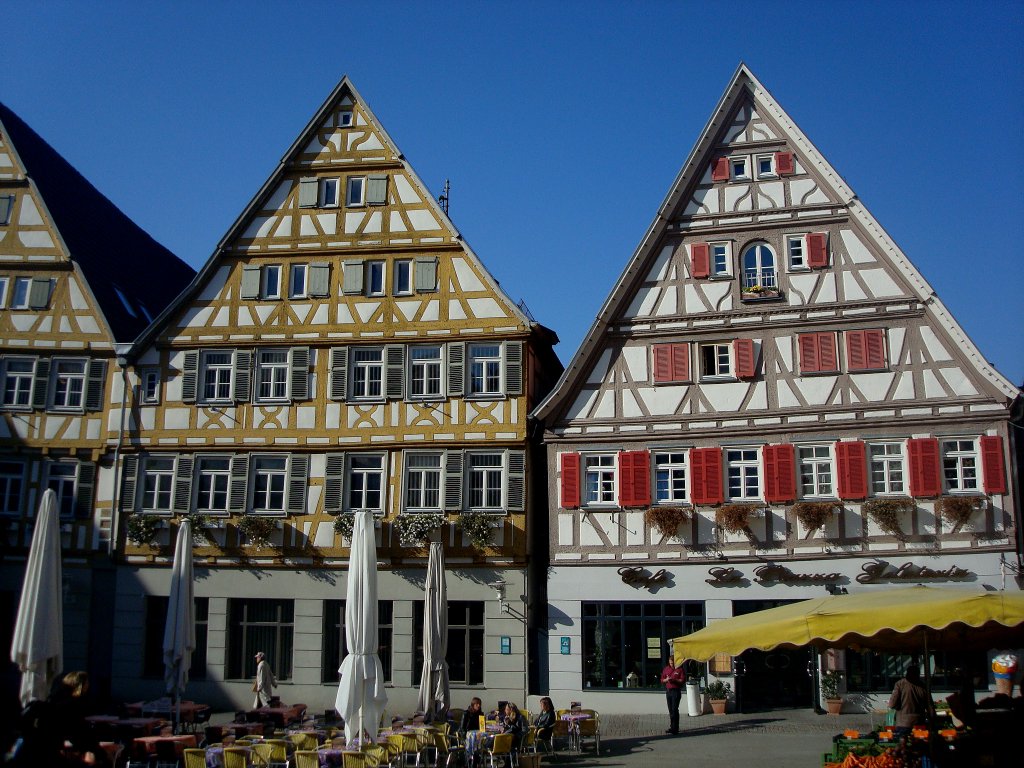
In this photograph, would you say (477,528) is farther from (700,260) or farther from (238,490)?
(700,260)

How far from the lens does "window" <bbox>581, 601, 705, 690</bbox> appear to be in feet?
76.1

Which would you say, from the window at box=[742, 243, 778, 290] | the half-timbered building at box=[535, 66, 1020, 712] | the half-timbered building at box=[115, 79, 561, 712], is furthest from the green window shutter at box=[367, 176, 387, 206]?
the window at box=[742, 243, 778, 290]

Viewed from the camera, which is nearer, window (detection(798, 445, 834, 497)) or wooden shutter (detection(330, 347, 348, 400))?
window (detection(798, 445, 834, 497))

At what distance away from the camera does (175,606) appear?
18844 millimetres

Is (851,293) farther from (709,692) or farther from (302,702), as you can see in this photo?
(302,702)

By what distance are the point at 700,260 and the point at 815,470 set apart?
17.3 feet

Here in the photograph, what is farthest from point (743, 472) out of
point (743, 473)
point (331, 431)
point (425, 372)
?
point (331, 431)

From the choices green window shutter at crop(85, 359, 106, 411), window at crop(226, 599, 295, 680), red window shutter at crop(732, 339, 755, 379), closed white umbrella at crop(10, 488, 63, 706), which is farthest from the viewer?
green window shutter at crop(85, 359, 106, 411)

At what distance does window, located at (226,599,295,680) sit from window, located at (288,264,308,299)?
730cm

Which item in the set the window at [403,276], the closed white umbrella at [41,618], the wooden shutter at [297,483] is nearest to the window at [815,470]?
the window at [403,276]

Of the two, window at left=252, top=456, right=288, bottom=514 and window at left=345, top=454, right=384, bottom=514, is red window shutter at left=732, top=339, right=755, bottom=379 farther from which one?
window at left=252, top=456, right=288, bottom=514

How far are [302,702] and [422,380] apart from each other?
7758 millimetres

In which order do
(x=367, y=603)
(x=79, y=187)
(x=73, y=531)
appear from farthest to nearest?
(x=79, y=187)
(x=73, y=531)
(x=367, y=603)

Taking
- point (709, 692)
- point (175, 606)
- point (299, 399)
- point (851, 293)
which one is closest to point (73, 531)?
point (299, 399)
